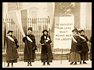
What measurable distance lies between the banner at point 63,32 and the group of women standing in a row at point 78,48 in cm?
35

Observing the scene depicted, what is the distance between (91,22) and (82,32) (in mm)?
802

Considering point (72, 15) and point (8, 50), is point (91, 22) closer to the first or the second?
point (72, 15)

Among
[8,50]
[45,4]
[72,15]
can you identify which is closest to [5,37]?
[8,50]

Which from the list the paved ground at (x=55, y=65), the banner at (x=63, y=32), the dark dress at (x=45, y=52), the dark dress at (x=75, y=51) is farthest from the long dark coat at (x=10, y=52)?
the dark dress at (x=75, y=51)

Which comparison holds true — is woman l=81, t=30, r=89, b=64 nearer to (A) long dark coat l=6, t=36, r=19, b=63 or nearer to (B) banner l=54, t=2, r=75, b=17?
(B) banner l=54, t=2, r=75, b=17

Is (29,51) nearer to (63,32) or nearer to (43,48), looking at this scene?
(43,48)

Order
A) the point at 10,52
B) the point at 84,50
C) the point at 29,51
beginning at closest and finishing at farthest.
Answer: the point at 10,52 → the point at 29,51 → the point at 84,50

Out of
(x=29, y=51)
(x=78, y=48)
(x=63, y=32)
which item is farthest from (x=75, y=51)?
(x=29, y=51)

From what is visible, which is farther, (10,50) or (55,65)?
(55,65)

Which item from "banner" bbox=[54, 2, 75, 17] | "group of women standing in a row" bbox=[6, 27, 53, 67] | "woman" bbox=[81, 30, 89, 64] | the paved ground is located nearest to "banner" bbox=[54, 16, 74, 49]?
Result: "banner" bbox=[54, 2, 75, 17]

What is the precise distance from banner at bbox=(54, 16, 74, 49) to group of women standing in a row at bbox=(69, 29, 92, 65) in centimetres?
35

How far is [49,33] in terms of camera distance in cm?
851

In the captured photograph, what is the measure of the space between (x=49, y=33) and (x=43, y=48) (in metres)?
0.96

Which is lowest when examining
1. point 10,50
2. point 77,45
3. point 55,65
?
point 55,65
